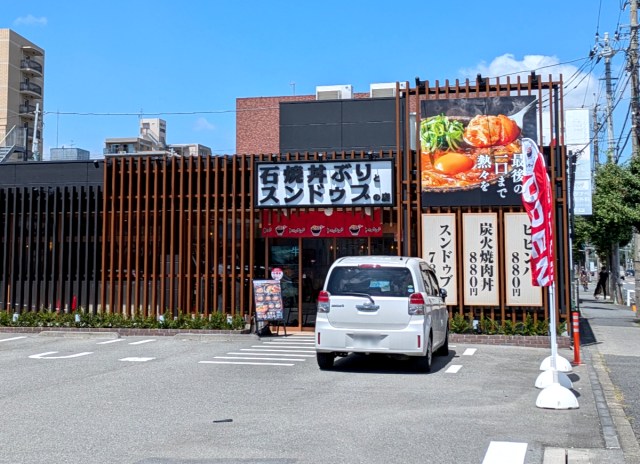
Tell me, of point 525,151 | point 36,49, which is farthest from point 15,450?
point 36,49

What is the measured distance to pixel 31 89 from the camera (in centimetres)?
7150

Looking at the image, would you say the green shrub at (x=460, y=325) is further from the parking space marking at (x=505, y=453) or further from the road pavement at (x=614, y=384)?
the parking space marking at (x=505, y=453)

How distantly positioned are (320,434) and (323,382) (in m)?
3.34

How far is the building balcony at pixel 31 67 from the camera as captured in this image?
70.5 meters

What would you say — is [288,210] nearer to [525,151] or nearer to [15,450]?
[525,151]

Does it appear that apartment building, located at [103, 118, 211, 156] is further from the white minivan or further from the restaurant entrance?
the white minivan

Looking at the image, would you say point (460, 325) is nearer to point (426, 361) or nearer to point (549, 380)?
point (426, 361)

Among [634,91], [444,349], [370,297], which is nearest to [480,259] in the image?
[444,349]

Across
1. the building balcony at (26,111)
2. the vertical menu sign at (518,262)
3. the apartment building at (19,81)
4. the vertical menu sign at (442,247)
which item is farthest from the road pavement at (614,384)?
the building balcony at (26,111)

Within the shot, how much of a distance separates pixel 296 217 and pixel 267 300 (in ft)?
8.75

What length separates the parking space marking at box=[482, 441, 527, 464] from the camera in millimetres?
6042

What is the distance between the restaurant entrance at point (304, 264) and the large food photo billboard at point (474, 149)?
2637 mm

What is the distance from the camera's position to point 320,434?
696cm

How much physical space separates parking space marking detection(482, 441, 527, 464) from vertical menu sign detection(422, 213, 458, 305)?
9.60 m
